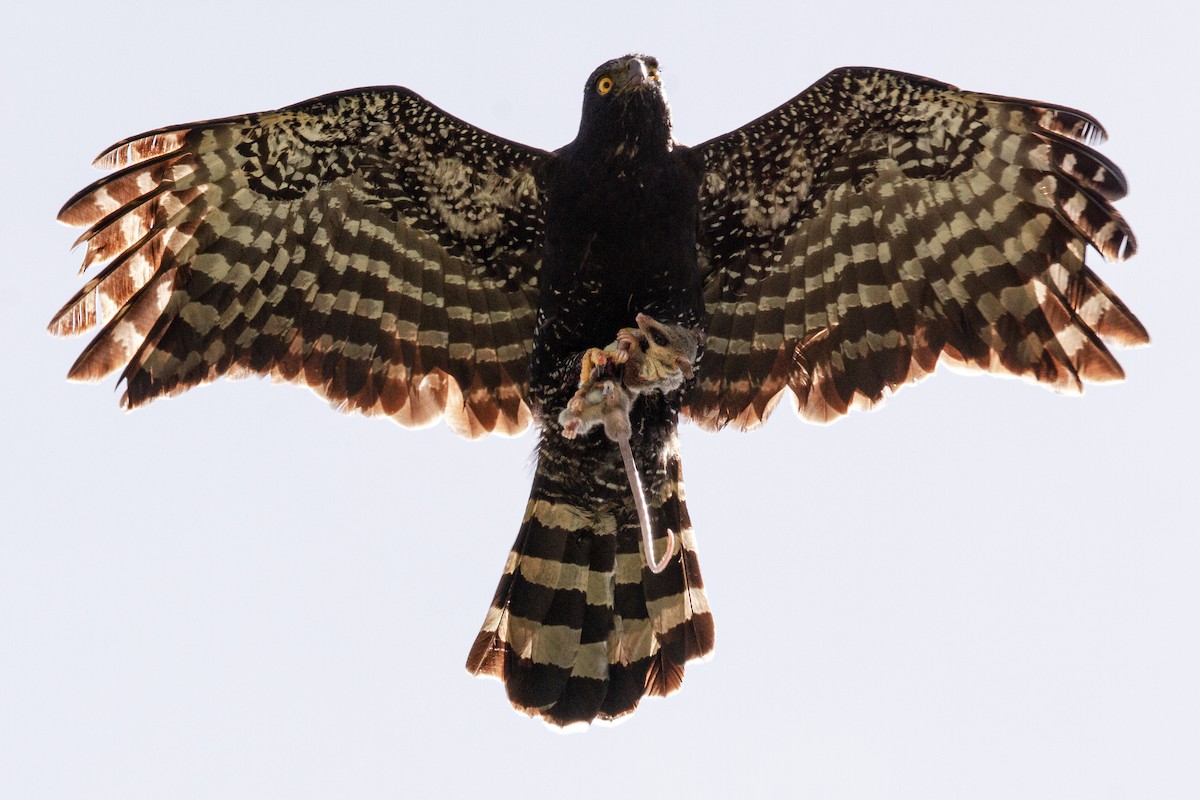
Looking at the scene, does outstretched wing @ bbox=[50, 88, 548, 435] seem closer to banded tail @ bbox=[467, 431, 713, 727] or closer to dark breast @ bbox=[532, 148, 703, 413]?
dark breast @ bbox=[532, 148, 703, 413]

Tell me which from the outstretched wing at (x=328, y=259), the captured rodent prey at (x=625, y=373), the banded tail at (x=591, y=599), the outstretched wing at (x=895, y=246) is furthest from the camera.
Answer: the banded tail at (x=591, y=599)

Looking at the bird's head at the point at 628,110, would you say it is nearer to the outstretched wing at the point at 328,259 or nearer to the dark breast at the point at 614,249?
the dark breast at the point at 614,249

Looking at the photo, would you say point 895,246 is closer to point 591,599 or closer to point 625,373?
point 625,373

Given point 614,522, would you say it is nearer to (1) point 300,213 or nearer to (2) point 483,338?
(2) point 483,338

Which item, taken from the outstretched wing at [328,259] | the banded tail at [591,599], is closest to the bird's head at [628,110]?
the outstretched wing at [328,259]

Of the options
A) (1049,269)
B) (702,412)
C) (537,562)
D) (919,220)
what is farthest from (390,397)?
(1049,269)

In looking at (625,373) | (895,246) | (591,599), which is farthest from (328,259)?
(895,246)

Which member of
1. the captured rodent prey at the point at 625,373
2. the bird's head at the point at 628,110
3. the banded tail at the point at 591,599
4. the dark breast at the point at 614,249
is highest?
the bird's head at the point at 628,110

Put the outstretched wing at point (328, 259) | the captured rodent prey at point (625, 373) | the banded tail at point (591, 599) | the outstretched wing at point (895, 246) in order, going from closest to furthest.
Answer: the captured rodent prey at point (625, 373), the outstretched wing at point (895, 246), the outstretched wing at point (328, 259), the banded tail at point (591, 599)
